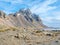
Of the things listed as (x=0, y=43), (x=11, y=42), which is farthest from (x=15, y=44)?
(x=0, y=43)

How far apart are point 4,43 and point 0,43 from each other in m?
0.53

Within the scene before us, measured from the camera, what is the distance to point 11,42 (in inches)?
869

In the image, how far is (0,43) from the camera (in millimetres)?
20625

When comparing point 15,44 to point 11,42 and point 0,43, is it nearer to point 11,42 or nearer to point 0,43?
point 11,42

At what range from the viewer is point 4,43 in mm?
20953

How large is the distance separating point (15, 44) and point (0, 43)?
208 centimetres

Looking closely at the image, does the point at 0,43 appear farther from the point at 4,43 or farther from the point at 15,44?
the point at 15,44

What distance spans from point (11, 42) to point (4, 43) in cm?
132

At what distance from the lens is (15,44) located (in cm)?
2192

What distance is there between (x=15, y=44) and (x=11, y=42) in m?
0.57

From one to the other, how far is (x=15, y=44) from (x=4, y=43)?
61.3 inches

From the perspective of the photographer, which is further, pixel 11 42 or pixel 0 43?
pixel 11 42

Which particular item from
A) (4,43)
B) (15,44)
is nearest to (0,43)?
(4,43)
